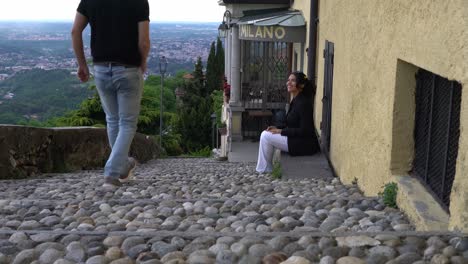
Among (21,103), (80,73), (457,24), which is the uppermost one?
(457,24)

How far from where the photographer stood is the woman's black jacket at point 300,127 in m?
8.79

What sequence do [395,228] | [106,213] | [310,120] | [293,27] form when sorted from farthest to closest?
[293,27] < [310,120] < [106,213] < [395,228]

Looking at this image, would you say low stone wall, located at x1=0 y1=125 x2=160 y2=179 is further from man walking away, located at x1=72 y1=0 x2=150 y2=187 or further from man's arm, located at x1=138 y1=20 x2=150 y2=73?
man's arm, located at x1=138 y1=20 x2=150 y2=73

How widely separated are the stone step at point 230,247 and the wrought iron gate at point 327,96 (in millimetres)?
6137

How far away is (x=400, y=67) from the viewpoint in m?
5.00

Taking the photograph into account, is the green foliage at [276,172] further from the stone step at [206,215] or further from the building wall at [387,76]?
the stone step at [206,215]

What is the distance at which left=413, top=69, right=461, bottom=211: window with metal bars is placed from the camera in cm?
406

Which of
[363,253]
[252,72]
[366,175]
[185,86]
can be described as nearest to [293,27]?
[252,72]

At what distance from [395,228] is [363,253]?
108 centimetres

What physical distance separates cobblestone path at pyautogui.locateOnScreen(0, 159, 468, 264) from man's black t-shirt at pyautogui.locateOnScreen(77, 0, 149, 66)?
124 centimetres

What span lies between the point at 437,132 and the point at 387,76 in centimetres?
96

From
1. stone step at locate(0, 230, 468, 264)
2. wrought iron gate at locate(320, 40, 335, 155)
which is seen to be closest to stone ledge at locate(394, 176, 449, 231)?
stone step at locate(0, 230, 468, 264)

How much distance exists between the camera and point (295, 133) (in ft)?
29.0

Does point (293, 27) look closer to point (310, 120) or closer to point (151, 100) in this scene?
A: point (310, 120)
